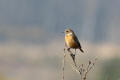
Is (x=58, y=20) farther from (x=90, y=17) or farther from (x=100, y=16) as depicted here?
(x=90, y=17)

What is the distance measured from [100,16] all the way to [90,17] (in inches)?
1579

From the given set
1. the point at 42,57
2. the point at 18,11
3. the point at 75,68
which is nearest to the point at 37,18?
the point at 18,11

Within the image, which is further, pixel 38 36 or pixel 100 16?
pixel 100 16

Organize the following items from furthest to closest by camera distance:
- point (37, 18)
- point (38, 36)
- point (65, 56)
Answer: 1. point (37, 18)
2. point (38, 36)
3. point (65, 56)

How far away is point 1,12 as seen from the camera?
18012 cm

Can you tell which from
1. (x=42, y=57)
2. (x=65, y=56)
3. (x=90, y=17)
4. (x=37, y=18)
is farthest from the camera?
(x=37, y=18)

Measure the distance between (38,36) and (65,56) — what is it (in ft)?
382

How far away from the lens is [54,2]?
645 feet

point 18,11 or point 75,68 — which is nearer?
point 75,68

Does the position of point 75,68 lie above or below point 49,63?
above

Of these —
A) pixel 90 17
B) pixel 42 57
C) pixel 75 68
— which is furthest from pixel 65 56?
pixel 90 17

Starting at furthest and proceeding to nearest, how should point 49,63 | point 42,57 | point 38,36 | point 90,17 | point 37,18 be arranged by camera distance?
point 37,18 → point 90,17 → point 38,36 → point 42,57 → point 49,63

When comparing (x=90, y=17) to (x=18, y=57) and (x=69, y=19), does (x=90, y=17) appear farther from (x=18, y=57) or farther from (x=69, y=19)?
(x=18, y=57)

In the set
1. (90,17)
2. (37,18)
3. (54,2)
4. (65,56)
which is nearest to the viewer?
(65,56)
